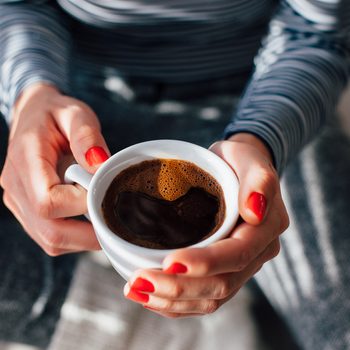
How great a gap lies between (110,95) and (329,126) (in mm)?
384

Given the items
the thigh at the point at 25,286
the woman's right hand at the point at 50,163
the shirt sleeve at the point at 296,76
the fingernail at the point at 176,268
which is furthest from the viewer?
the thigh at the point at 25,286

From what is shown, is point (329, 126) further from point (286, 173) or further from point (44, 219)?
point (44, 219)

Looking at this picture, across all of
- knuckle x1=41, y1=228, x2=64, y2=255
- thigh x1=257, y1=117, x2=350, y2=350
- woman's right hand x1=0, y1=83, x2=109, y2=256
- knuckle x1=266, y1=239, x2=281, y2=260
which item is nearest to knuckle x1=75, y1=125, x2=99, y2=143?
woman's right hand x1=0, y1=83, x2=109, y2=256

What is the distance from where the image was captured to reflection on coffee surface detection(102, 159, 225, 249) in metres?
0.53

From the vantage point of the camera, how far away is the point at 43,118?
2.19ft

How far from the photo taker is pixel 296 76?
30.1 inches

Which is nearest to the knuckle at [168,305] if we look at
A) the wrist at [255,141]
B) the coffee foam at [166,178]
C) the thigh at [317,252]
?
the coffee foam at [166,178]

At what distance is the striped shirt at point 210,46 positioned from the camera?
74 centimetres

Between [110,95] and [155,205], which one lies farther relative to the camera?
[110,95]

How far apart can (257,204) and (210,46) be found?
0.42 meters

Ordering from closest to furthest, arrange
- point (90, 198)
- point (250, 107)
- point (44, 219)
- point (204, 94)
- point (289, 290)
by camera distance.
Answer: point (90, 198)
point (44, 219)
point (250, 107)
point (289, 290)
point (204, 94)

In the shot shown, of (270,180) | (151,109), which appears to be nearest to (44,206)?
(270,180)

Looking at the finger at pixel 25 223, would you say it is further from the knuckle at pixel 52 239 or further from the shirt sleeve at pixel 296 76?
the shirt sleeve at pixel 296 76

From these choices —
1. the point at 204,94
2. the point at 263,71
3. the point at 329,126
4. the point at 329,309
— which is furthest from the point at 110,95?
the point at 329,309
